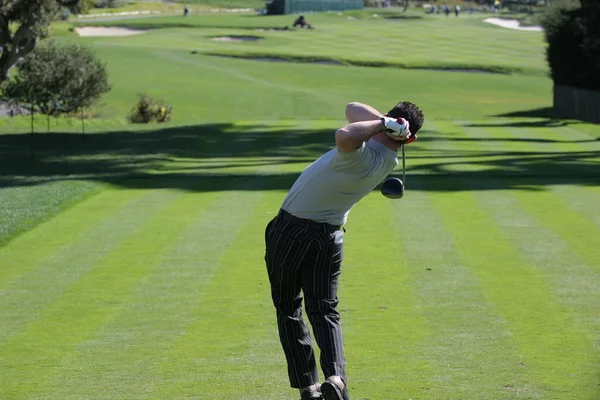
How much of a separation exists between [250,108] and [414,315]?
36.8 m

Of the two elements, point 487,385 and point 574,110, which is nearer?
point 487,385

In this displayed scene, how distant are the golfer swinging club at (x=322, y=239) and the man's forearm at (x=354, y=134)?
0.26ft

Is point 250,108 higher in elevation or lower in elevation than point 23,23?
lower

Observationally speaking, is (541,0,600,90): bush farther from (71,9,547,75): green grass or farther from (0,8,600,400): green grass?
(71,9,547,75): green grass

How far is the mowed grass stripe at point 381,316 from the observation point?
7.44m

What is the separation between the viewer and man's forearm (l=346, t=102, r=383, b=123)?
20.6ft

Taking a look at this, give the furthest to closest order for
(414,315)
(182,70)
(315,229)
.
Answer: (182,70) < (414,315) < (315,229)

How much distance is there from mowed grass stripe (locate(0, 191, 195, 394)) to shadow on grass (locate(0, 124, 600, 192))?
5.33 meters

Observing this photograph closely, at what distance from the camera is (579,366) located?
300 inches

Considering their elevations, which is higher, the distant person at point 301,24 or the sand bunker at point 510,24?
the distant person at point 301,24

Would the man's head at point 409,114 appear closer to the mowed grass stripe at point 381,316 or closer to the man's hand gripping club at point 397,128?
the man's hand gripping club at point 397,128

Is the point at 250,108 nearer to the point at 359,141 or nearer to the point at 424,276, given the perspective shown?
the point at 424,276

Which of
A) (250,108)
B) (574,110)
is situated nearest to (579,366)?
(574,110)

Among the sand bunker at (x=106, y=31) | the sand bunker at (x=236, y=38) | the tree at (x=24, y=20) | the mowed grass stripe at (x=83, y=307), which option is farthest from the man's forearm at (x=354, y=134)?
the sand bunker at (x=106, y=31)
